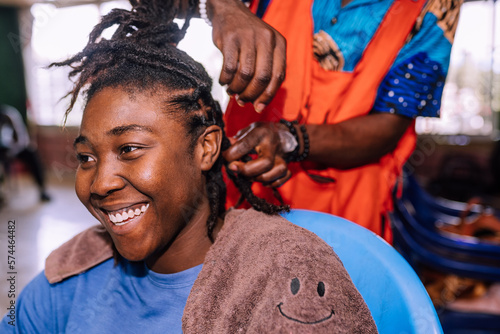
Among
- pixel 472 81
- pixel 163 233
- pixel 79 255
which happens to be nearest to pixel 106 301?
pixel 79 255

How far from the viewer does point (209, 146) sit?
833 mm

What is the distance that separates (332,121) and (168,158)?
0.47 m

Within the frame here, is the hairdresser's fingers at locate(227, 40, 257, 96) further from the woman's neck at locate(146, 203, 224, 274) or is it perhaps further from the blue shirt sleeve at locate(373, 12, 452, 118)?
the blue shirt sleeve at locate(373, 12, 452, 118)

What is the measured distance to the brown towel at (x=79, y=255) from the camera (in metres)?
0.88

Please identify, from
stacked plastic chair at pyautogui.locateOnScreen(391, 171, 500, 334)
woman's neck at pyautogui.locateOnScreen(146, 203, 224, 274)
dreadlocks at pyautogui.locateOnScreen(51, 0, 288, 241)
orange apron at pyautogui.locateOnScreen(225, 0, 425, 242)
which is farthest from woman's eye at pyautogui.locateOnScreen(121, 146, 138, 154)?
stacked plastic chair at pyautogui.locateOnScreen(391, 171, 500, 334)

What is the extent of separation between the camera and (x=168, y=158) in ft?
2.43

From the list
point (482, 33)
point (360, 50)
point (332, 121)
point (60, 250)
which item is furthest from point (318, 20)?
point (482, 33)

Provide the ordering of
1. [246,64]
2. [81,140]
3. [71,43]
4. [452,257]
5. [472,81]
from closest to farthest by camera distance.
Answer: [246,64]
[81,140]
[71,43]
[452,257]
[472,81]

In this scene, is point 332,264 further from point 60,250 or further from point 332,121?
point 60,250

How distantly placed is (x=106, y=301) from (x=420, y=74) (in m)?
0.92

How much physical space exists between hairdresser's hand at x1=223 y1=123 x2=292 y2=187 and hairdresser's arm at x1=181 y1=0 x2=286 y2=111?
97mm

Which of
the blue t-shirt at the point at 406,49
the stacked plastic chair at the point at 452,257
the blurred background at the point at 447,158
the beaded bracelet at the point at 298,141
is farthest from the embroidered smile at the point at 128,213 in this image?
the blurred background at the point at 447,158

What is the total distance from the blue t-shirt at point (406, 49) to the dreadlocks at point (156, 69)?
36 centimetres

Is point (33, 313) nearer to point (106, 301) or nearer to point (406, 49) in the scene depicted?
point (106, 301)
